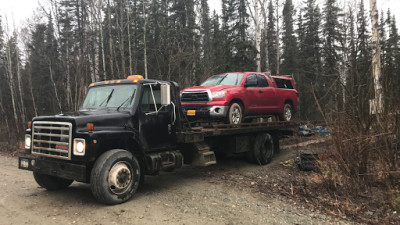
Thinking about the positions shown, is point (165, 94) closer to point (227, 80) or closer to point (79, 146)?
point (79, 146)

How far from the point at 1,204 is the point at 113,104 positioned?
2.71 metres

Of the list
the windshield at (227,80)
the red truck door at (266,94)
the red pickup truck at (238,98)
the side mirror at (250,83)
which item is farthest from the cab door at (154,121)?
the red truck door at (266,94)

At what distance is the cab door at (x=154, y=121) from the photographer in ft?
19.2

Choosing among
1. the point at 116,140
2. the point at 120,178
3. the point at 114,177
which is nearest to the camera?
the point at 114,177

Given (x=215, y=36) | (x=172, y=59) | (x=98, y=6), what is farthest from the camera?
(x=215, y=36)

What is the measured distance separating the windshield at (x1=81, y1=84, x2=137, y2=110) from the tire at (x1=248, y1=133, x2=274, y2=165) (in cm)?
472

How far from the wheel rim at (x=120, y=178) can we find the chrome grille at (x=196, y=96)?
347 cm

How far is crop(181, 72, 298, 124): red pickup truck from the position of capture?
7.94 metres

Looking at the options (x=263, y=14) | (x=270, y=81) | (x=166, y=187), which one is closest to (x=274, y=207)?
(x=166, y=187)

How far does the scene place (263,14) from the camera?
19.3 m

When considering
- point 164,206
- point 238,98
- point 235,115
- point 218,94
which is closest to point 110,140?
point 164,206

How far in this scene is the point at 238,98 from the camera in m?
8.32

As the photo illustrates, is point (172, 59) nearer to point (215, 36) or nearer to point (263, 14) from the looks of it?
point (263, 14)

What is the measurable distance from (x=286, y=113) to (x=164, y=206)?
278 inches
